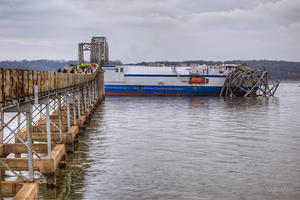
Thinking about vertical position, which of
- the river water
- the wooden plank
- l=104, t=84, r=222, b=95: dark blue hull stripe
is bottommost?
the river water

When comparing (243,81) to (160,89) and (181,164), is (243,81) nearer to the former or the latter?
(160,89)

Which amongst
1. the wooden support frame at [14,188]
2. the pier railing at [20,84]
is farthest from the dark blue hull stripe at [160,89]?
the wooden support frame at [14,188]

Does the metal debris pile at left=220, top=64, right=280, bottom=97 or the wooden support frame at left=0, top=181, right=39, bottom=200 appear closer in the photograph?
the wooden support frame at left=0, top=181, right=39, bottom=200

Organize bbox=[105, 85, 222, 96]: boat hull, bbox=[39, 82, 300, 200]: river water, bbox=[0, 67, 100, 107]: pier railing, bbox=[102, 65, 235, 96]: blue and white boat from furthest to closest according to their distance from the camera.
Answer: bbox=[105, 85, 222, 96]: boat hull < bbox=[102, 65, 235, 96]: blue and white boat < bbox=[39, 82, 300, 200]: river water < bbox=[0, 67, 100, 107]: pier railing

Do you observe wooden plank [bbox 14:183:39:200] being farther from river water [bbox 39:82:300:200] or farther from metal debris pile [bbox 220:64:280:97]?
metal debris pile [bbox 220:64:280:97]

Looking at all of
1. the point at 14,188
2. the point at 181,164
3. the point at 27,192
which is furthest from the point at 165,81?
the point at 27,192

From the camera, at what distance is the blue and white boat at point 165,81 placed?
10039 cm

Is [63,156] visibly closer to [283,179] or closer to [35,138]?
[35,138]

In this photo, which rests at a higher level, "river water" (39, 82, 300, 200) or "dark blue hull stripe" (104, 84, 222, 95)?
"dark blue hull stripe" (104, 84, 222, 95)

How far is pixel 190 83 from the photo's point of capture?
4065 inches

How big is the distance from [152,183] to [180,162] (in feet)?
16.8

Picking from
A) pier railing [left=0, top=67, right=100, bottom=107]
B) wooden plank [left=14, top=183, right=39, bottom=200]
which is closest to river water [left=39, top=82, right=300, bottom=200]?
wooden plank [left=14, top=183, right=39, bottom=200]

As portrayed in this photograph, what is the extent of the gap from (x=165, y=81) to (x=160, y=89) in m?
2.64

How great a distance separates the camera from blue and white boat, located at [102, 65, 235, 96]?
10039 centimetres
